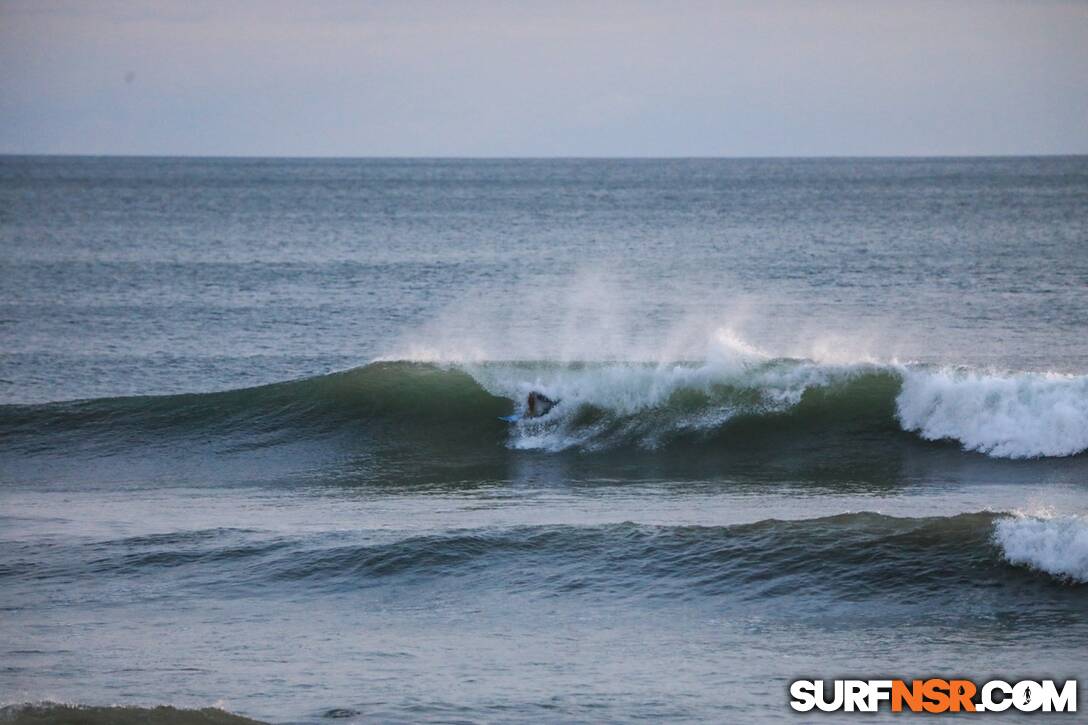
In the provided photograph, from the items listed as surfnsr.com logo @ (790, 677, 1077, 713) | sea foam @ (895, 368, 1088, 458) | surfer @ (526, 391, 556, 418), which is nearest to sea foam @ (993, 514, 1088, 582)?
surfnsr.com logo @ (790, 677, 1077, 713)

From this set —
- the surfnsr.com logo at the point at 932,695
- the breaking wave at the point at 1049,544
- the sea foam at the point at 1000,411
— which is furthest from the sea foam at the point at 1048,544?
the sea foam at the point at 1000,411

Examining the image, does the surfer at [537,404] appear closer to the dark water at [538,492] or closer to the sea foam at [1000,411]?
the dark water at [538,492]

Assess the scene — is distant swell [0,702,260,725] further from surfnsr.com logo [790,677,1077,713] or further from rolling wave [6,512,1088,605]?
surfnsr.com logo [790,677,1077,713]

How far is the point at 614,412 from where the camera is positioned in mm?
21719

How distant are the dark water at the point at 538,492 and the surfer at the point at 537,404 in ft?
0.86

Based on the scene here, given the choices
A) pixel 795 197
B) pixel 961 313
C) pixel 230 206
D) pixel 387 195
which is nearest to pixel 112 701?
pixel 961 313

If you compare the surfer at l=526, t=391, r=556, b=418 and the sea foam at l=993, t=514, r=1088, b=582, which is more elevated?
the surfer at l=526, t=391, r=556, b=418

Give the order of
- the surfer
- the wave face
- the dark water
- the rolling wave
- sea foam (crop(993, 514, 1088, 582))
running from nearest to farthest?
the dark water
sea foam (crop(993, 514, 1088, 582))
the rolling wave
the wave face
the surfer

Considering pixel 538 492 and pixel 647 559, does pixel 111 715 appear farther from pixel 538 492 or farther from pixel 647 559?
pixel 538 492

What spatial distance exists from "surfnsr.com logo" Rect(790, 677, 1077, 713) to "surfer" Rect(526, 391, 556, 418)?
12.2 meters

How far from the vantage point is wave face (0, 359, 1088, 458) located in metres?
19.6

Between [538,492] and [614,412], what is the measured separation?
170 inches

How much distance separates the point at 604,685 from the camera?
33.1 feet

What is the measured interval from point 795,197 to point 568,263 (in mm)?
59617
